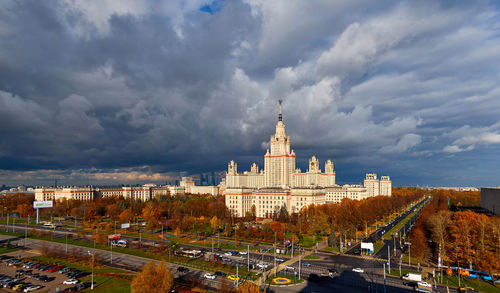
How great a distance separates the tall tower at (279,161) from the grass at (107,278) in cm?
11902

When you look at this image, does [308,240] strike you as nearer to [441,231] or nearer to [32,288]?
[441,231]

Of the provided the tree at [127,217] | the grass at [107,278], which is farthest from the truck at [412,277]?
the tree at [127,217]

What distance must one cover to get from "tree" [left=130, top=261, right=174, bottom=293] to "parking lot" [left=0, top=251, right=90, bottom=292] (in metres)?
16.5

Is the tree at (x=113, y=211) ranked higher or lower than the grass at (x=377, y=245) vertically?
higher

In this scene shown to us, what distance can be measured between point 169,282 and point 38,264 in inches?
1550

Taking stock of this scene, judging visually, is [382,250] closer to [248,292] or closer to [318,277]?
[318,277]

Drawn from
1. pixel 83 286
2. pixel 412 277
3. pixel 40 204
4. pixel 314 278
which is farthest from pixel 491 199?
pixel 40 204

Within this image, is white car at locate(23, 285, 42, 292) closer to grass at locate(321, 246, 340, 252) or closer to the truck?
grass at locate(321, 246, 340, 252)

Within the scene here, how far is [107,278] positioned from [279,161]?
128 m

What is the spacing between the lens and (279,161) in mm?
174000

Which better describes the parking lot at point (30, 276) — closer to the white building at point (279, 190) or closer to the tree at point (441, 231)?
the tree at point (441, 231)

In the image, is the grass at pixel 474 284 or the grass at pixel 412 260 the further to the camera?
the grass at pixel 412 260

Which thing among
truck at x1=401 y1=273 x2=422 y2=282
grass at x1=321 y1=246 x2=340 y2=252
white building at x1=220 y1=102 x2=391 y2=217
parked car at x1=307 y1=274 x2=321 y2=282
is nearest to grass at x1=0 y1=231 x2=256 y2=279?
parked car at x1=307 y1=274 x2=321 y2=282

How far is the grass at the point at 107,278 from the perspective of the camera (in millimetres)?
48969
